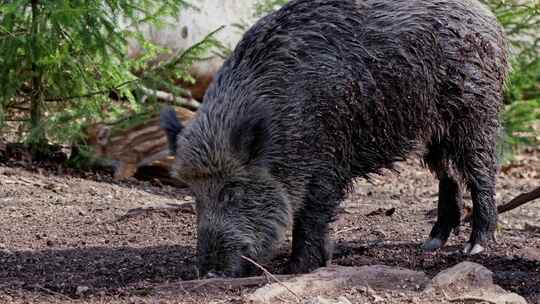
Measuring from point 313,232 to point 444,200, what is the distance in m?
1.47

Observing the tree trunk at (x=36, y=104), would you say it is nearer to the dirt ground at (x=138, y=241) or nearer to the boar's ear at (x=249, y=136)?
the dirt ground at (x=138, y=241)

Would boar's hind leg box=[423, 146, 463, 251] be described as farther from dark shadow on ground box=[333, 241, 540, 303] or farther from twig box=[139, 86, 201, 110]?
twig box=[139, 86, 201, 110]

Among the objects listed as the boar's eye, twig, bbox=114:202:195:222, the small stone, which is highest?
the boar's eye

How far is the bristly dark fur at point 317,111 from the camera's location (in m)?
4.85

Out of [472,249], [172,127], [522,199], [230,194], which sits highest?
[172,127]

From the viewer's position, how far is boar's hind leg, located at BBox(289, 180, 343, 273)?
196 inches

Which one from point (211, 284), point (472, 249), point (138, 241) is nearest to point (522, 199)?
point (472, 249)

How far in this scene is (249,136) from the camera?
189 inches

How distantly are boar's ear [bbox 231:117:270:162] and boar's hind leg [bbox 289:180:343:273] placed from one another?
418 millimetres

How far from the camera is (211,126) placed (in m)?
4.90

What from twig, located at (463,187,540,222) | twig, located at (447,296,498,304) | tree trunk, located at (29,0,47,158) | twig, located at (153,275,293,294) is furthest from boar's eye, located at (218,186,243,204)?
tree trunk, located at (29,0,47,158)

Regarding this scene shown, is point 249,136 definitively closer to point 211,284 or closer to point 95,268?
point 211,284

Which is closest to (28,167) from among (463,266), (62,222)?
(62,222)

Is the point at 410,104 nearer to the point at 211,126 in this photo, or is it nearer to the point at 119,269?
the point at 211,126
